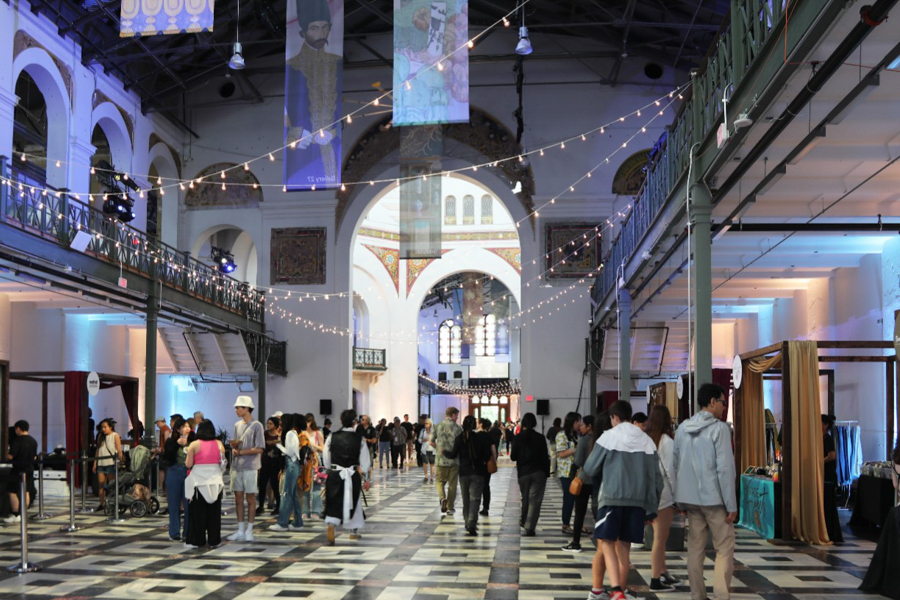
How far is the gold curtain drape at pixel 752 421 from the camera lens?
11.7 m

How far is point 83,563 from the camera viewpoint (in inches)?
336

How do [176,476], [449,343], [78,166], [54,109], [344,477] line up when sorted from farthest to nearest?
[449,343] → [78,166] → [54,109] → [176,476] → [344,477]

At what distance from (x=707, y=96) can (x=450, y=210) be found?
27395 millimetres

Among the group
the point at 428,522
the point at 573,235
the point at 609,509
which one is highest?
the point at 573,235

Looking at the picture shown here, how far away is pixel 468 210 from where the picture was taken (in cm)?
3591

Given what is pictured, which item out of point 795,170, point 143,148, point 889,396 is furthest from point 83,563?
point 143,148

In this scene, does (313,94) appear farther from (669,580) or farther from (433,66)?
(669,580)

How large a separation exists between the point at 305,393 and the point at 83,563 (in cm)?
1733

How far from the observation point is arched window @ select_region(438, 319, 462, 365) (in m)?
44.2

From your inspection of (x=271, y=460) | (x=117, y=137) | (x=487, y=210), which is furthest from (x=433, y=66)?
(x=487, y=210)

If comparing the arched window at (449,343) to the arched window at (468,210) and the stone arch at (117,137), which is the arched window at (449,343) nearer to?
the arched window at (468,210)

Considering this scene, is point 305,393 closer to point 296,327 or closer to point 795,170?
point 296,327

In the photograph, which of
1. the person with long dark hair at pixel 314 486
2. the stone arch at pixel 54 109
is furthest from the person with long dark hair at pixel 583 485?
the stone arch at pixel 54 109

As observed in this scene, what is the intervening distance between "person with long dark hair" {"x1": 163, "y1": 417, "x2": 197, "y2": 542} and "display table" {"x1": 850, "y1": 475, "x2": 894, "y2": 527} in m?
7.54
